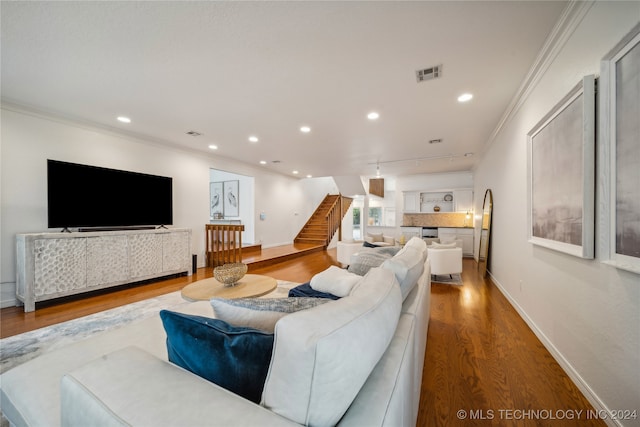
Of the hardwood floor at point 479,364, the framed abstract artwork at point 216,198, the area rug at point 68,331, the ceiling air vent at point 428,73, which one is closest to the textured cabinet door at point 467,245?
the hardwood floor at point 479,364

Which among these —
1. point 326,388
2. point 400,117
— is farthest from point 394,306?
point 400,117

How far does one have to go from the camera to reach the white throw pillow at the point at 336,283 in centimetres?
146

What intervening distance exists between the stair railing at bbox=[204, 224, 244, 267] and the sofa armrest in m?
4.48

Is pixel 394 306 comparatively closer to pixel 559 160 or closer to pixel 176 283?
pixel 559 160

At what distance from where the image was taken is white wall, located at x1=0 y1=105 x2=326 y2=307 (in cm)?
306

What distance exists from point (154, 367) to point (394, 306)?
2.80 feet

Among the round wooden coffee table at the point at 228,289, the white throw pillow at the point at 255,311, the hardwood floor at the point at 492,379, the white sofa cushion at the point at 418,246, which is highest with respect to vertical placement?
the white sofa cushion at the point at 418,246

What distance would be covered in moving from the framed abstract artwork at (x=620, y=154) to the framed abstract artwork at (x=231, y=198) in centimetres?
716

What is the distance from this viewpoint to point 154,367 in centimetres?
76

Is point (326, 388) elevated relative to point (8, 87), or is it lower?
lower

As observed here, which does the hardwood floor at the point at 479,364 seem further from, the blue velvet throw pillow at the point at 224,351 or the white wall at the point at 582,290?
the blue velvet throw pillow at the point at 224,351

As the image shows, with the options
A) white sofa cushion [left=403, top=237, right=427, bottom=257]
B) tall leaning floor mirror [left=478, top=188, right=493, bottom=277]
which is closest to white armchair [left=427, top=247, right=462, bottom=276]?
tall leaning floor mirror [left=478, top=188, right=493, bottom=277]

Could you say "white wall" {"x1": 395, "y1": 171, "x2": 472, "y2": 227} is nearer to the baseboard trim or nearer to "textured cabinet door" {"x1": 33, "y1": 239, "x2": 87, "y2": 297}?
the baseboard trim

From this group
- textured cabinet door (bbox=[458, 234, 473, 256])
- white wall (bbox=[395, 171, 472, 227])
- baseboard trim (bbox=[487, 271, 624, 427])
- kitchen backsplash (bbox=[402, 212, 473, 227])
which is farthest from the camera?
kitchen backsplash (bbox=[402, 212, 473, 227])
